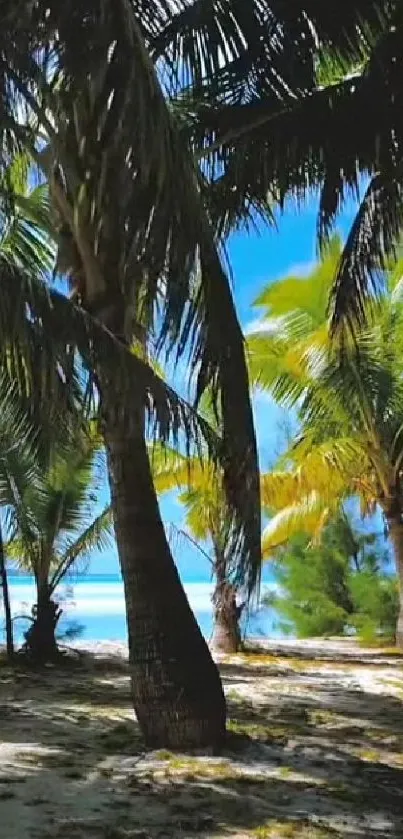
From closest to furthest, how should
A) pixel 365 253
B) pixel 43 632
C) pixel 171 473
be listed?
pixel 365 253 < pixel 43 632 < pixel 171 473

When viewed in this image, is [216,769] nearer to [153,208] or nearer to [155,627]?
[155,627]

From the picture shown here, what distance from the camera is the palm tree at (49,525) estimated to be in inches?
439

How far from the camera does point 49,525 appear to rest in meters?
11.5

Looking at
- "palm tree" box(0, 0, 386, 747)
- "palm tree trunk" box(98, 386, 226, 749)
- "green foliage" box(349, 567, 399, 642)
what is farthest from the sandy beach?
"green foliage" box(349, 567, 399, 642)

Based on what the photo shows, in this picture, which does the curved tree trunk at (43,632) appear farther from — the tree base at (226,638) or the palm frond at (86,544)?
the tree base at (226,638)

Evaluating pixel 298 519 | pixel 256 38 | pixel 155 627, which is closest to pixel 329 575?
pixel 298 519

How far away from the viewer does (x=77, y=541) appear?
11.7 m

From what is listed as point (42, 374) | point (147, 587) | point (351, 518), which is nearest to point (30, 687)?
point (147, 587)

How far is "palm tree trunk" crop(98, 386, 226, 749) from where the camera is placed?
5.85 metres

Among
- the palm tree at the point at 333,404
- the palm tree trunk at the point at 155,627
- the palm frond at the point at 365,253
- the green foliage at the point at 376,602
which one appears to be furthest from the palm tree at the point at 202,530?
the palm tree trunk at the point at 155,627

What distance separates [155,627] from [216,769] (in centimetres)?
95

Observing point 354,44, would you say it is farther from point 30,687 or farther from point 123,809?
point 30,687

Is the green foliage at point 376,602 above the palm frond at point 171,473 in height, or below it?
below

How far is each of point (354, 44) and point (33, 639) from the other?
7.90m
